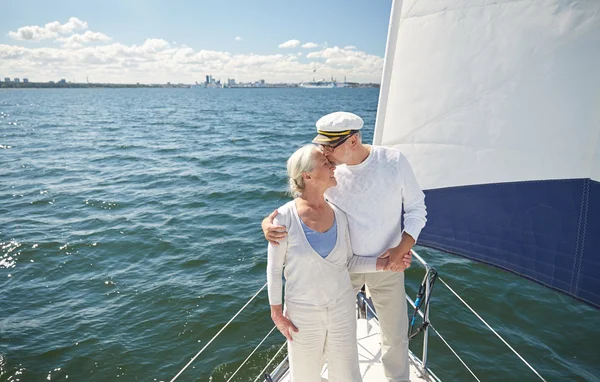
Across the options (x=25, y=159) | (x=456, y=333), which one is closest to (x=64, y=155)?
(x=25, y=159)

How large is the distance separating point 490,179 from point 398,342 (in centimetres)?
142

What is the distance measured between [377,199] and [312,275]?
27.2 inches

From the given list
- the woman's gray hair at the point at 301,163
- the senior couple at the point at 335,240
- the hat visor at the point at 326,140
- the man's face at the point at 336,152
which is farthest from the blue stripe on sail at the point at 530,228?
the woman's gray hair at the point at 301,163

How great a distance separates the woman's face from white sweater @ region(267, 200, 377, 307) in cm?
21

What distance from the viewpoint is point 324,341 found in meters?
2.38

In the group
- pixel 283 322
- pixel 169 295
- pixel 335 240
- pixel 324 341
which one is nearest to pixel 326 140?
pixel 335 240

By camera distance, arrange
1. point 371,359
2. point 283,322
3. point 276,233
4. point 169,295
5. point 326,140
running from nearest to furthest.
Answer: point 276,233
point 283,322
point 326,140
point 371,359
point 169,295

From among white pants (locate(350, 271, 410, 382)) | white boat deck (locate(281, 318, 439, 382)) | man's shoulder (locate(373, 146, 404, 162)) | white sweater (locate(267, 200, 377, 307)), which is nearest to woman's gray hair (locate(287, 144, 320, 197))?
white sweater (locate(267, 200, 377, 307))

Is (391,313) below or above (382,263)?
below

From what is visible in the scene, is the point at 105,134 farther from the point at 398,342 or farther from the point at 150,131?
the point at 398,342

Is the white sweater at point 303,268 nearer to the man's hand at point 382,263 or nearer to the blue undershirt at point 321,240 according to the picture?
the blue undershirt at point 321,240

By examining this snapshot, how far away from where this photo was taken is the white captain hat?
241cm

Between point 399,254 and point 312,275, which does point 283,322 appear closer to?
point 312,275

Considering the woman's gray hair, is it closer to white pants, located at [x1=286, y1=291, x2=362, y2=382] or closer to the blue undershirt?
the blue undershirt
